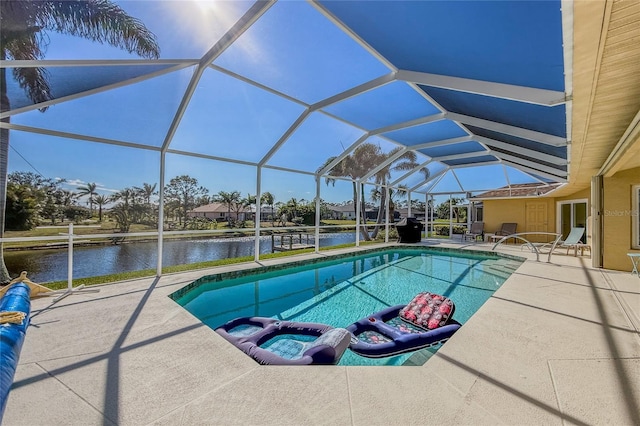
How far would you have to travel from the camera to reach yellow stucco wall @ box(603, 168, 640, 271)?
657 cm

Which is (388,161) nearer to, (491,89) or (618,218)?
(618,218)

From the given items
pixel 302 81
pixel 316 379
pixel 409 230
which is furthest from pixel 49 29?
pixel 409 230

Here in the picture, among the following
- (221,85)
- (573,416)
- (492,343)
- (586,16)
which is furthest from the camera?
(221,85)

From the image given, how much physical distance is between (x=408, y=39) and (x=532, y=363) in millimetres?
3751

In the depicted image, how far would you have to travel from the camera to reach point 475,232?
15008 millimetres

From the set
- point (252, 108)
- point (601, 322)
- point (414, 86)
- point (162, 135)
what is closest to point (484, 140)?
point (414, 86)

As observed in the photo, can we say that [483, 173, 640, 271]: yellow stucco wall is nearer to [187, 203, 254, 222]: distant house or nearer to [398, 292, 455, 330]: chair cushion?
[398, 292, 455, 330]: chair cushion

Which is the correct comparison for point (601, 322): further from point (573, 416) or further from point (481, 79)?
point (481, 79)

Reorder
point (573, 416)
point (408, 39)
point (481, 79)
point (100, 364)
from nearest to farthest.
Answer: point (573, 416)
point (100, 364)
point (408, 39)
point (481, 79)

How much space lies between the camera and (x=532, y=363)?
2.56 metres

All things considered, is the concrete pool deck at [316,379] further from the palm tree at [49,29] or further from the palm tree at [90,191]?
the palm tree at [90,191]

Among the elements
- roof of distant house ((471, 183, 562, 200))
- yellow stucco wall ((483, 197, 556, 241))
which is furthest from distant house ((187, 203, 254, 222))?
roof of distant house ((471, 183, 562, 200))

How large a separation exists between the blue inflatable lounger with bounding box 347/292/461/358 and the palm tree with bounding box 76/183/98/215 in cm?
1373

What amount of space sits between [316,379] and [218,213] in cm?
2332
